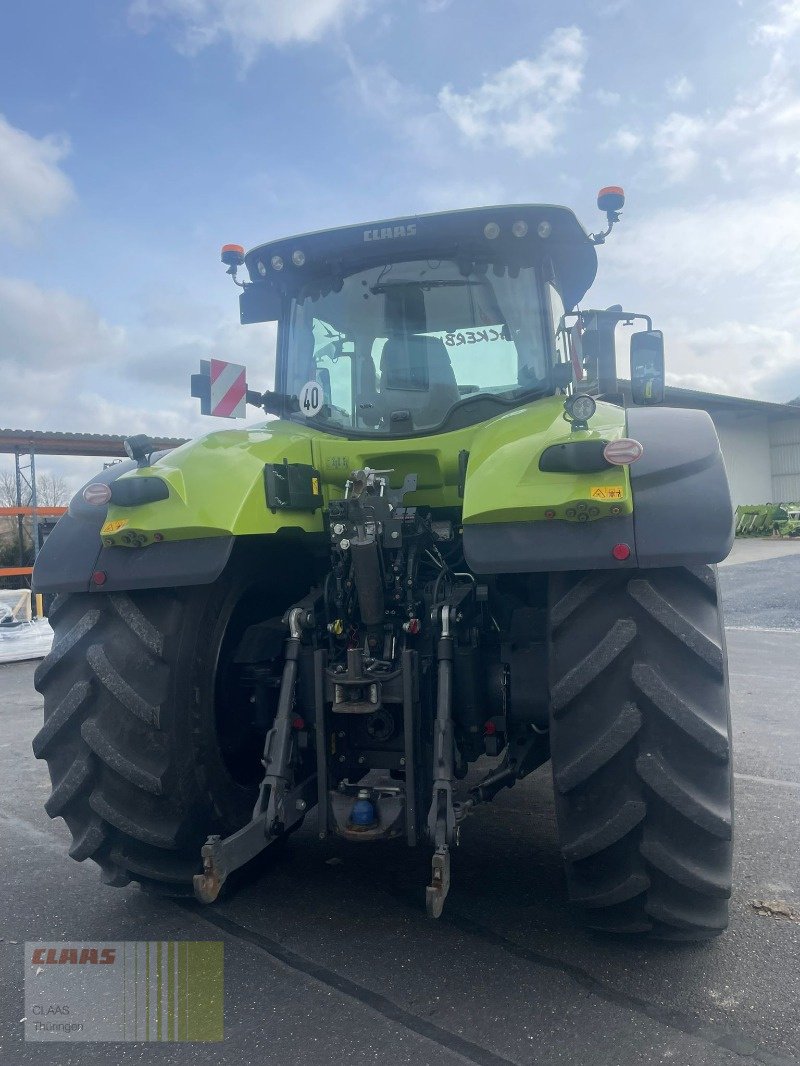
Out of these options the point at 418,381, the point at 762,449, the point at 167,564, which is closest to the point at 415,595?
the point at 167,564

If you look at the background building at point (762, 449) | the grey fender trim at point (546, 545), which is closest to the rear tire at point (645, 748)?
the grey fender trim at point (546, 545)

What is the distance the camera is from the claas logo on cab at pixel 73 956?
2814 millimetres

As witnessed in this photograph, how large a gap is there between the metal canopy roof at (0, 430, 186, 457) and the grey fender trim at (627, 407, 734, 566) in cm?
1348

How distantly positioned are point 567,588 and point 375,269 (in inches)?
71.5

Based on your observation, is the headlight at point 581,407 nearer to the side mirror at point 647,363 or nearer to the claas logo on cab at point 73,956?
the side mirror at point 647,363

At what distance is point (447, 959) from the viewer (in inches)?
107

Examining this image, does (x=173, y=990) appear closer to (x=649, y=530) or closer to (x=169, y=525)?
(x=169, y=525)

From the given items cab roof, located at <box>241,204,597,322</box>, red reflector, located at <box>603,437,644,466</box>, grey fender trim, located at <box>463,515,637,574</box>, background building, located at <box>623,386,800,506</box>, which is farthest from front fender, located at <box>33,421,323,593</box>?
background building, located at <box>623,386,800,506</box>

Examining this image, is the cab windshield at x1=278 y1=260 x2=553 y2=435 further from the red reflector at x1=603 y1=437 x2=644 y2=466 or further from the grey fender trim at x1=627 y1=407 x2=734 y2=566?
the red reflector at x1=603 y1=437 x2=644 y2=466

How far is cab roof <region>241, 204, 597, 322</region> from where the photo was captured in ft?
11.5

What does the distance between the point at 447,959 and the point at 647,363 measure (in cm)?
261

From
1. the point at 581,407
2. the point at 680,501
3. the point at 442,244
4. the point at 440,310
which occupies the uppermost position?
the point at 442,244

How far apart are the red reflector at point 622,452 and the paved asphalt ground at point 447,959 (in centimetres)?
156

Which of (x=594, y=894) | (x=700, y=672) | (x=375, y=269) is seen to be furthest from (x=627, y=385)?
(x=594, y=894)
